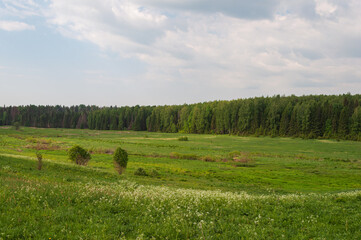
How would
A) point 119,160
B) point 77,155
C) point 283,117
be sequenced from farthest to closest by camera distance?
point 283,117, point 77,155, point 119,160

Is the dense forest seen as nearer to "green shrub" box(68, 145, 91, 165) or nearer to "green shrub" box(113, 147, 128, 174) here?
"green shrub" box(113, 147, 128, 174)

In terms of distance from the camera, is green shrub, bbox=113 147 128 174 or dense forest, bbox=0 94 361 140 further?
dense forest, bbox=0 94 361 140

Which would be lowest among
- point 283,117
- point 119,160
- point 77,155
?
point 77,155

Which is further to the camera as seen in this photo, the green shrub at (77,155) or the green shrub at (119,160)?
the green shrub at (77,155)

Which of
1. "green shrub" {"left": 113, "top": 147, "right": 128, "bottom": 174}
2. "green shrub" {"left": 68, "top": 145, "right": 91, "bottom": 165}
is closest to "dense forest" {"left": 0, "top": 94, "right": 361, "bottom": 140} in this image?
"green shrub" {"left": 113, "top": 147, "right": 128, "bottom": 174}

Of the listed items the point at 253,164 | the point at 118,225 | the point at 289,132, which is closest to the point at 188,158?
the point at 253,164

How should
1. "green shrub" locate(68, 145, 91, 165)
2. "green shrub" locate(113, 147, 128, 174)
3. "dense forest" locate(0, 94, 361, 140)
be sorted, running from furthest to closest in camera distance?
1. "dense forest" locate(0, 94, 361, 140)
2. "green shrub" locate(68, 145, 91, 165)
3. "green shrub" locate(113, 147, 128, 174)

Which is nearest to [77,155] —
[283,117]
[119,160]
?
[119,160]

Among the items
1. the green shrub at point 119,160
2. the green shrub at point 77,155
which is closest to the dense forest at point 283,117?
the green shrub at point 119,160

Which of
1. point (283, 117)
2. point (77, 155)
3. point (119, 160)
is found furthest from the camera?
point (283, 117)

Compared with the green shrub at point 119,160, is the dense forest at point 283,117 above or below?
above

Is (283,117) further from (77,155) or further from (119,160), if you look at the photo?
(119,160)

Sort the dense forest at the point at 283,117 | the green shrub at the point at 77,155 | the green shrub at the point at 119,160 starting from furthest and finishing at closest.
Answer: the dense forest at the point at 283,117 → the green shrub at the point at 77,155 → the green shrub at the point at 119,160

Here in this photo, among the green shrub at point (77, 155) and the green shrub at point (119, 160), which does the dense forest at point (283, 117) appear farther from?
the green shrub at point (77, 155)
